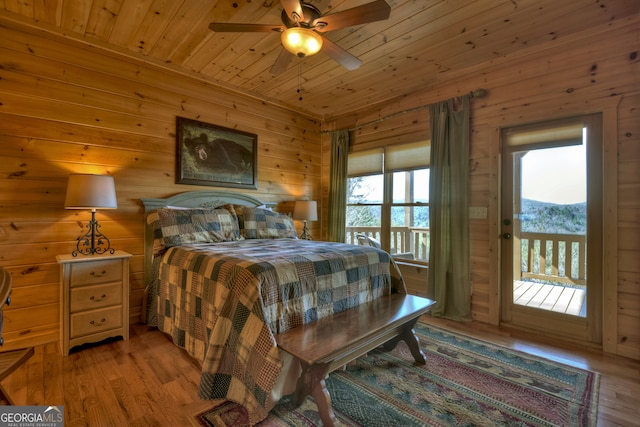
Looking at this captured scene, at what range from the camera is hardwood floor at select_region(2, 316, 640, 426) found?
1558 mm

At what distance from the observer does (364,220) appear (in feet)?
13.8

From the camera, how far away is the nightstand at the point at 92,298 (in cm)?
215

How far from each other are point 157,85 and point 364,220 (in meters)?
2.94

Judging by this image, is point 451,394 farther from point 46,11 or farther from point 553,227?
point 46,11

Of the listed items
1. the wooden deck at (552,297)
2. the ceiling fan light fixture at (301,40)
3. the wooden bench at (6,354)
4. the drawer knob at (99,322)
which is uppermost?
the ceiling fan light fixture at (301,40)

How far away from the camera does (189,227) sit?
2701mm

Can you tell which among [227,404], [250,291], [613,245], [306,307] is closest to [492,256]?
[613,245]

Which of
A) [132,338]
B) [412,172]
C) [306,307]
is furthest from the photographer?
[412,172]

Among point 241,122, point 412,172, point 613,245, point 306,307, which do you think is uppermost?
point 241,122

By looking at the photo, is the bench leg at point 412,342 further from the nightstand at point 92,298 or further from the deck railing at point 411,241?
the nightstand at point 92,298

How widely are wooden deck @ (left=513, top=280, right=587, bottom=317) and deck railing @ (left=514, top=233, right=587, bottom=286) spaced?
7 centimetres

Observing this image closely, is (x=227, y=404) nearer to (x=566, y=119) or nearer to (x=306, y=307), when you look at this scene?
(x=306, y=307)

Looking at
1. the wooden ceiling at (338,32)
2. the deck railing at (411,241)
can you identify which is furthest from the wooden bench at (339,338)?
the wooden ceiling at (338,32)

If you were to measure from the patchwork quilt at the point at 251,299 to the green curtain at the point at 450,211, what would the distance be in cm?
94
